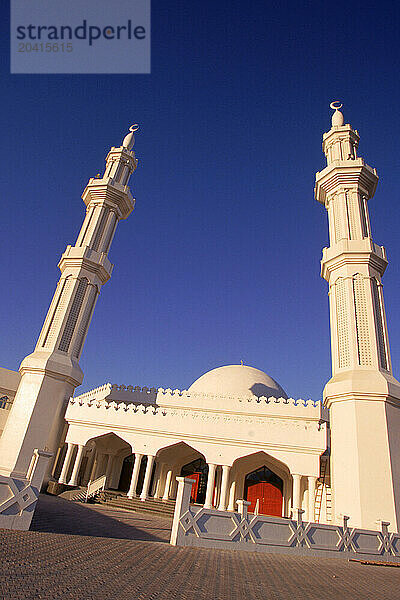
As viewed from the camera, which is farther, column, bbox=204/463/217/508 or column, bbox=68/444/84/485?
column, bbox=68/444/84/485

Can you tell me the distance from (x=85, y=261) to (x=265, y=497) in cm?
1758

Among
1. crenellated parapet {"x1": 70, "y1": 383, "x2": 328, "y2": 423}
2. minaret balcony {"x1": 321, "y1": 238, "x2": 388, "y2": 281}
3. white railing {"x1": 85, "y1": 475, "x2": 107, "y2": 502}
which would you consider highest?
minaret balcony {"x1": 321, "y1": 238, "x2": 388, "y2": 281}

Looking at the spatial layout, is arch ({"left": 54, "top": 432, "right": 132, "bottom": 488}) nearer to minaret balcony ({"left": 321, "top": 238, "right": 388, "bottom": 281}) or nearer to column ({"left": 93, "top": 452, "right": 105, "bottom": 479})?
column ({"left": 93, "top": 452, "right": 105, "bottom": 479})

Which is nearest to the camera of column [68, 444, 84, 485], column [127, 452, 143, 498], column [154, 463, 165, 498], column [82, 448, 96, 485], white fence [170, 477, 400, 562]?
white fence [170, 477, 400, 562]

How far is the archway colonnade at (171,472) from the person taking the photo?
17578 millimetres

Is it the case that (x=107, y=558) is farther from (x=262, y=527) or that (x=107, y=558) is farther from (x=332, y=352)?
(x=332, y=352)

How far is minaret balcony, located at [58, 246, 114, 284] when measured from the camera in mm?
23878

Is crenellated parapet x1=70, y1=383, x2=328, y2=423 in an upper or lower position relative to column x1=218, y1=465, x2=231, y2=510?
upper

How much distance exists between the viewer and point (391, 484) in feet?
44.7

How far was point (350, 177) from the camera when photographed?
21.5 m

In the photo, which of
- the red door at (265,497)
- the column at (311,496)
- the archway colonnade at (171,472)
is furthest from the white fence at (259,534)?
the red door at (265,497)

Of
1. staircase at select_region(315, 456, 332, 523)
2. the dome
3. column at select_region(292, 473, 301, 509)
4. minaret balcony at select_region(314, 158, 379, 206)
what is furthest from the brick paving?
minaret balcony at select_region(314, 158, 379, 206)

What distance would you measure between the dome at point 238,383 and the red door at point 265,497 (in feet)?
20.0

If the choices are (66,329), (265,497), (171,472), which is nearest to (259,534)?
(265,497)
